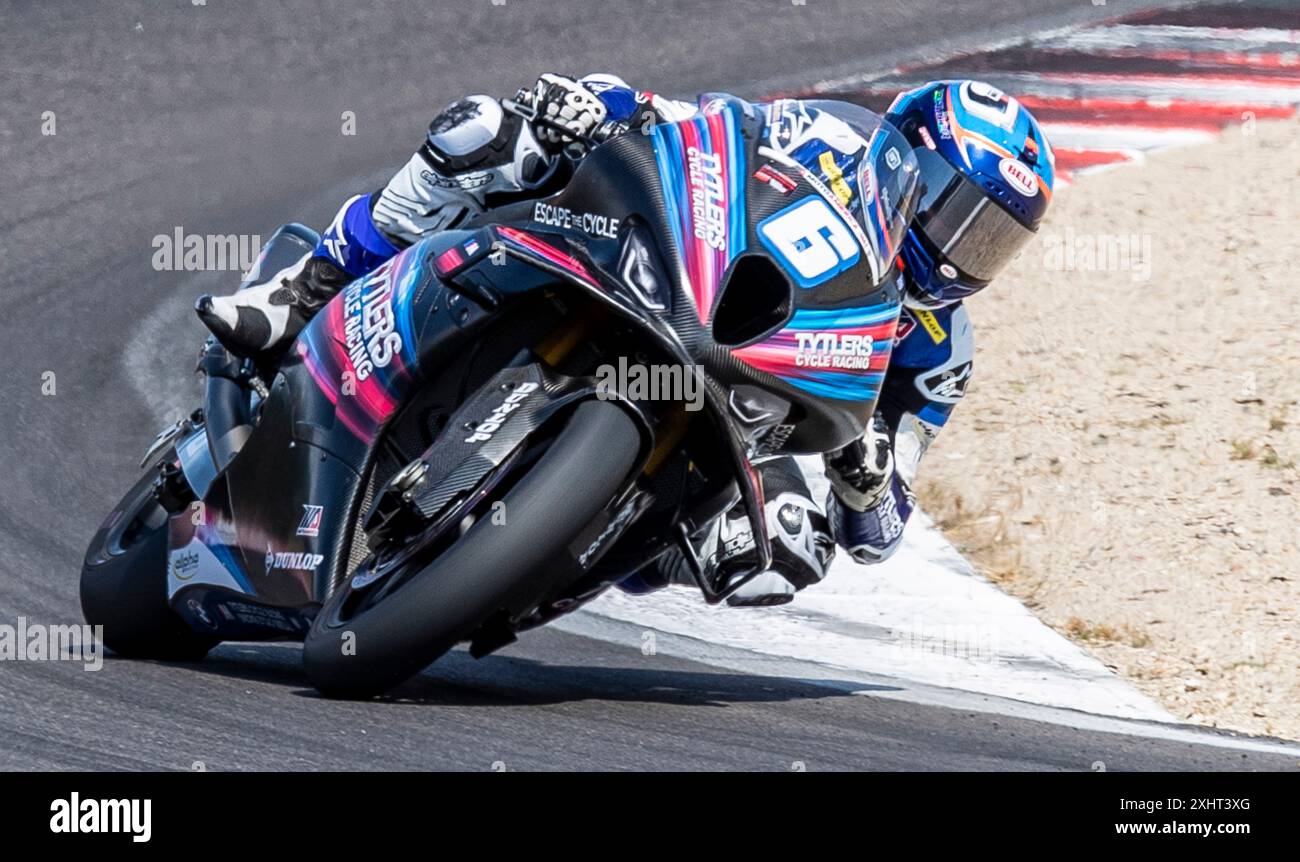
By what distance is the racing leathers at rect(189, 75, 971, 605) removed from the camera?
464 cm

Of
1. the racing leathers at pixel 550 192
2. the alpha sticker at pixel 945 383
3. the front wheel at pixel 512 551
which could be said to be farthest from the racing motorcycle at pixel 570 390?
the alpha sticker at pixel 945 383

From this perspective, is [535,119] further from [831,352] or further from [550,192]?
[831,352]

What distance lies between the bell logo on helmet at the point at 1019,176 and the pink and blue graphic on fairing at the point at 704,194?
917 millimetres

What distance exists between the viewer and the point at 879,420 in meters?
5.17

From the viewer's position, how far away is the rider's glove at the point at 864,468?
4949 millimetres

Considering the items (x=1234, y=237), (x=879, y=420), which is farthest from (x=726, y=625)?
(x=1234, y=237)

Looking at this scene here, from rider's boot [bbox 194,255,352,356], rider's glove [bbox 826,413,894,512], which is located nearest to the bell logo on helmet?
rider's glove [bbox 826,413,894,512]

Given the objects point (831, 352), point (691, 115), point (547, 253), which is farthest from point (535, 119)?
point (831, 352)

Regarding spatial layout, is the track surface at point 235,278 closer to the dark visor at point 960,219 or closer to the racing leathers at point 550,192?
the racing leathers at point 550,192

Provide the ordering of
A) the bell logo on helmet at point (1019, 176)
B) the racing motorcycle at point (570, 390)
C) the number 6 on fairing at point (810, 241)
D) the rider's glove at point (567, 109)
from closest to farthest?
the racing motorcycle at point (570, 390) → the number 6 on fairing at point (810, 241) → the rider's glove at point (567, 109) → the bell logo on helmet at point (1019, 176)

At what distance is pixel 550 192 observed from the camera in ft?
15.5

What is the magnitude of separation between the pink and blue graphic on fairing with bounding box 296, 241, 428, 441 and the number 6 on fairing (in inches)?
35.4

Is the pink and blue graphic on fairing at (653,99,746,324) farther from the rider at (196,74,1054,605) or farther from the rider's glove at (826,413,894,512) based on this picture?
the rider's glove at (826,413,894,512)
